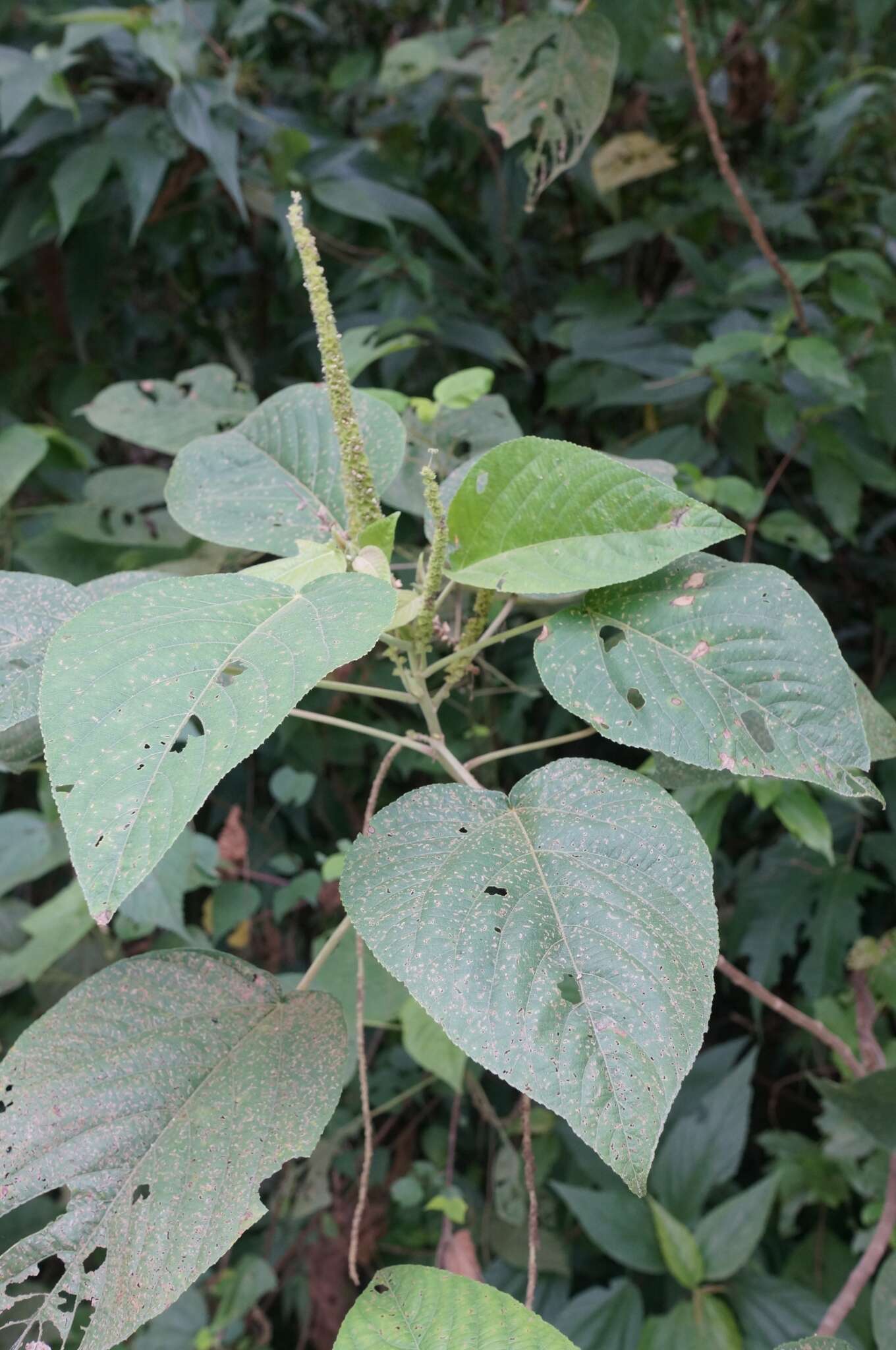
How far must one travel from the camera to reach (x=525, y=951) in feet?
1.22

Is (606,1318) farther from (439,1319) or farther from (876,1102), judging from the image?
(439,1319)

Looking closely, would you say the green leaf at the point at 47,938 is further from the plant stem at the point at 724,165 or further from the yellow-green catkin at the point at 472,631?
the plant stem at the point at 724,165

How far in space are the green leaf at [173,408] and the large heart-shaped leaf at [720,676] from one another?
528mm

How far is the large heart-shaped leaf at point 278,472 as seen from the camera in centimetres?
57

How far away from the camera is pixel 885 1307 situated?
588 millimetres

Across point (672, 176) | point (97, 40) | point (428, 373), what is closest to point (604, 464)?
point (428, 373)

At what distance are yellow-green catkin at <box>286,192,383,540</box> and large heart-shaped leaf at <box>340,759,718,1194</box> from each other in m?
0.16

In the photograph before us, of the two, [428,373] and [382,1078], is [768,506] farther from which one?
[382,1078]

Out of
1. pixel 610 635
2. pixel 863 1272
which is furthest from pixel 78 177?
pixel 863 1272

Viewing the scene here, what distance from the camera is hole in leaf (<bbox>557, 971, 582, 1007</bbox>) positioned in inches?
14.1

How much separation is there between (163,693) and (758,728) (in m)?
0.26

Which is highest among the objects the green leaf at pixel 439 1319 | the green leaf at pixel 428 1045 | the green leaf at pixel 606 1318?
the green leaf at pixel 439 1319

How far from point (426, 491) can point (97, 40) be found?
1.15 metres

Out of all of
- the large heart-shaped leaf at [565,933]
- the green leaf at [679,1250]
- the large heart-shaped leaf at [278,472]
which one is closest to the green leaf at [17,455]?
the large heart-shaped leaf at [278,472]
